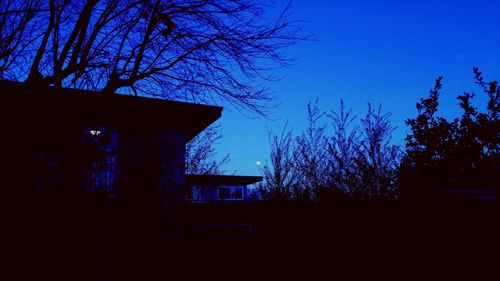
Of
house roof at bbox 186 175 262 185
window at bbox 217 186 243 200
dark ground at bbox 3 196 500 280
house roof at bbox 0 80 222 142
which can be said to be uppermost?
house roof at bbox 0 80 222 142

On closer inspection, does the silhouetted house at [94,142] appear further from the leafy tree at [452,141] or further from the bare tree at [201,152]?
the bare tree at [201,152]

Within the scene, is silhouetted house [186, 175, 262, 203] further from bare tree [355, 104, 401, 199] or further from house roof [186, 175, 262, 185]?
bare tree [355, 104, 401, 199]

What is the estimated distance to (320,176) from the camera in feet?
26.6

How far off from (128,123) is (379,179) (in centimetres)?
611

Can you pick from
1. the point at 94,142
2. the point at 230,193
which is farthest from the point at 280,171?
the point at 230,193

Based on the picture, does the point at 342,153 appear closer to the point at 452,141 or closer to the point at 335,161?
the point at 335,161

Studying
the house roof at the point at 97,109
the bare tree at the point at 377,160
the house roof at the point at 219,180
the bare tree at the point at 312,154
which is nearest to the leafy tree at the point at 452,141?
the bare tree at the point at 377,160

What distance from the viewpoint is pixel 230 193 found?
22562mm

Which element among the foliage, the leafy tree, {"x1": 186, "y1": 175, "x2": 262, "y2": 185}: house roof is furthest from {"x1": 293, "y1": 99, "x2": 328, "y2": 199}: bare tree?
{"x1": 186, "y1": 175, "x2": 262, "y2": 185}: house roof

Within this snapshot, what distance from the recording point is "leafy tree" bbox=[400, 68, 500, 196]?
29.9ft

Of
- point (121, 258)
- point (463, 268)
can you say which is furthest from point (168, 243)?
point (463, 268)

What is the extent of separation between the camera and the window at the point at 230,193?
22.3 meters

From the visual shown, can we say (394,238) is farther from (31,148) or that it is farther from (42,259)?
(31,148)

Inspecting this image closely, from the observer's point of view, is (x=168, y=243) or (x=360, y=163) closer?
(x=168, y=243)
